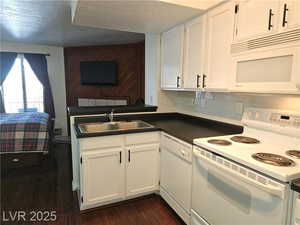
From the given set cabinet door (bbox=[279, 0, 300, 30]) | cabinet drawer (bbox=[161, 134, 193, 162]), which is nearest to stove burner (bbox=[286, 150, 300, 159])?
cabinet drawer (bbox=[161, 134, 193, 162])

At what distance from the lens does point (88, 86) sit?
5.14 m

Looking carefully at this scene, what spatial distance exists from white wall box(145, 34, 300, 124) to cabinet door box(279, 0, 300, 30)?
482 mm

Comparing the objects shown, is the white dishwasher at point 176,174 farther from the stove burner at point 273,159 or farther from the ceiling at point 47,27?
the ceiling at point 47,27

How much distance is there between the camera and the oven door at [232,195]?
1071mm

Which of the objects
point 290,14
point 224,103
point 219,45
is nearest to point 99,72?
point 224,103

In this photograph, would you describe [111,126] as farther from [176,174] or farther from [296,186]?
[296,186]

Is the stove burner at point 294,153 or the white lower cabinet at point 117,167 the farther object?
the white lower cabinet at point 117,167

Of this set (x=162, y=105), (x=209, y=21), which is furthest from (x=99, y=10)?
(x=162, y=105)

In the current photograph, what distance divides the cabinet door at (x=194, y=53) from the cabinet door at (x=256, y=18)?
1.48 feet

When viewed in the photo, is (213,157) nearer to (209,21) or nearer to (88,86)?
(209,21)

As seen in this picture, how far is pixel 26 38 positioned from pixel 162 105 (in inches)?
133

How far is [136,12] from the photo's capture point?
1.98 metres

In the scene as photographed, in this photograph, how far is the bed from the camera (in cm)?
307

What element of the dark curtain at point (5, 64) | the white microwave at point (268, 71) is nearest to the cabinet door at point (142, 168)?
the white microwave at point (268, 71)
